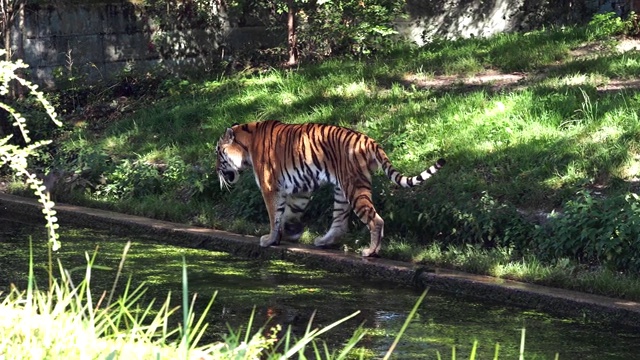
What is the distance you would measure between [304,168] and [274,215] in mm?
491

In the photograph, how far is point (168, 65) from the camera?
17938 millimetres

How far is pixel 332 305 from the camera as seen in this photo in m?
8.11

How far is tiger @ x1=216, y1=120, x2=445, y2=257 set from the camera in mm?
9695

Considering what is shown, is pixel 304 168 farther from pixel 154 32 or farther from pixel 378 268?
pixel 154 32

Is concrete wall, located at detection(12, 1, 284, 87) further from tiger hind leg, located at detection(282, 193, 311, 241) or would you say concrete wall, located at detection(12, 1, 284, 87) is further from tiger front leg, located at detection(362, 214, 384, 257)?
tiger front leg, located at detection(362, 214, 384, 257)

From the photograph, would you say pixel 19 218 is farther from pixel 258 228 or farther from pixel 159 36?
pixel 159 36

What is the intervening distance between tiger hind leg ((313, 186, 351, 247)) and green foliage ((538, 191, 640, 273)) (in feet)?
5.92

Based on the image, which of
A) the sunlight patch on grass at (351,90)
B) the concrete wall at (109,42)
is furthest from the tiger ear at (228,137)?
the concrete wall at (109,42)

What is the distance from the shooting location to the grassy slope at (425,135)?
32.9ft

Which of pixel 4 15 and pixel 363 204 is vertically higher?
pixel 4 15

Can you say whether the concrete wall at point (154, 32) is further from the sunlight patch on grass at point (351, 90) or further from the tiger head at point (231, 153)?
the tiger head at point (231, 153)

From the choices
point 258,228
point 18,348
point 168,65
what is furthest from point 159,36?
point 18,348

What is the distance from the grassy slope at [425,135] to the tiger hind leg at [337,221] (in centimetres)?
16

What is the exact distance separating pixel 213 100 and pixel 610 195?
23.2 feet
